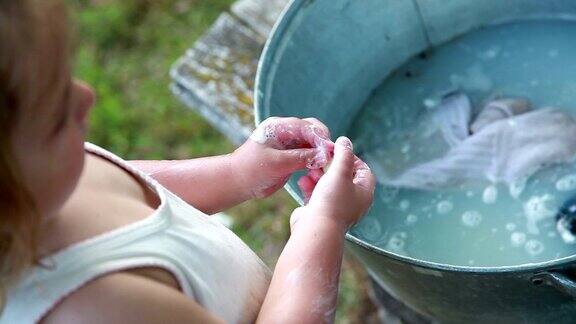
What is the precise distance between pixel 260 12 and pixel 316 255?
1.01 m

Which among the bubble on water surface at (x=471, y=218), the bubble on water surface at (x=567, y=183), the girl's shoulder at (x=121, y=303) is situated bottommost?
the girl's shoulder at (x=121, y=303)

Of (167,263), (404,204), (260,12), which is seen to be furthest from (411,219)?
(167,263)

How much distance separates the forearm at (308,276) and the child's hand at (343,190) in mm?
17

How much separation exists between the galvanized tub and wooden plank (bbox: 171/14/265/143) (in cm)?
20

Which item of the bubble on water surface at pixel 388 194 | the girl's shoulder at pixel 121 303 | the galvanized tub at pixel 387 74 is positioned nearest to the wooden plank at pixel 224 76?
the galvanized tub at pixel 387 74

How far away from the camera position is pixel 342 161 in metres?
1.02

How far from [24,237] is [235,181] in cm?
43

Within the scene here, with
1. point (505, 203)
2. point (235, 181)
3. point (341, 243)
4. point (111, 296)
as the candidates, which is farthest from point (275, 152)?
point (505, 203)

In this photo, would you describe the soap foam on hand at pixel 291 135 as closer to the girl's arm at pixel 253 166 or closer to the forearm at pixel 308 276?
the girl's arm at pixel 253 166

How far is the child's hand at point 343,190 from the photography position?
38.6 inches

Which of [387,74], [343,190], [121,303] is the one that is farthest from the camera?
[387,74]

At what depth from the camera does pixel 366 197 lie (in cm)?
105

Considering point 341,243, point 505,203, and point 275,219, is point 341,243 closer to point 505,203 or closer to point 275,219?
point 505,203

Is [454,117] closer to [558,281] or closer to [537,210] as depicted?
[537,210]
